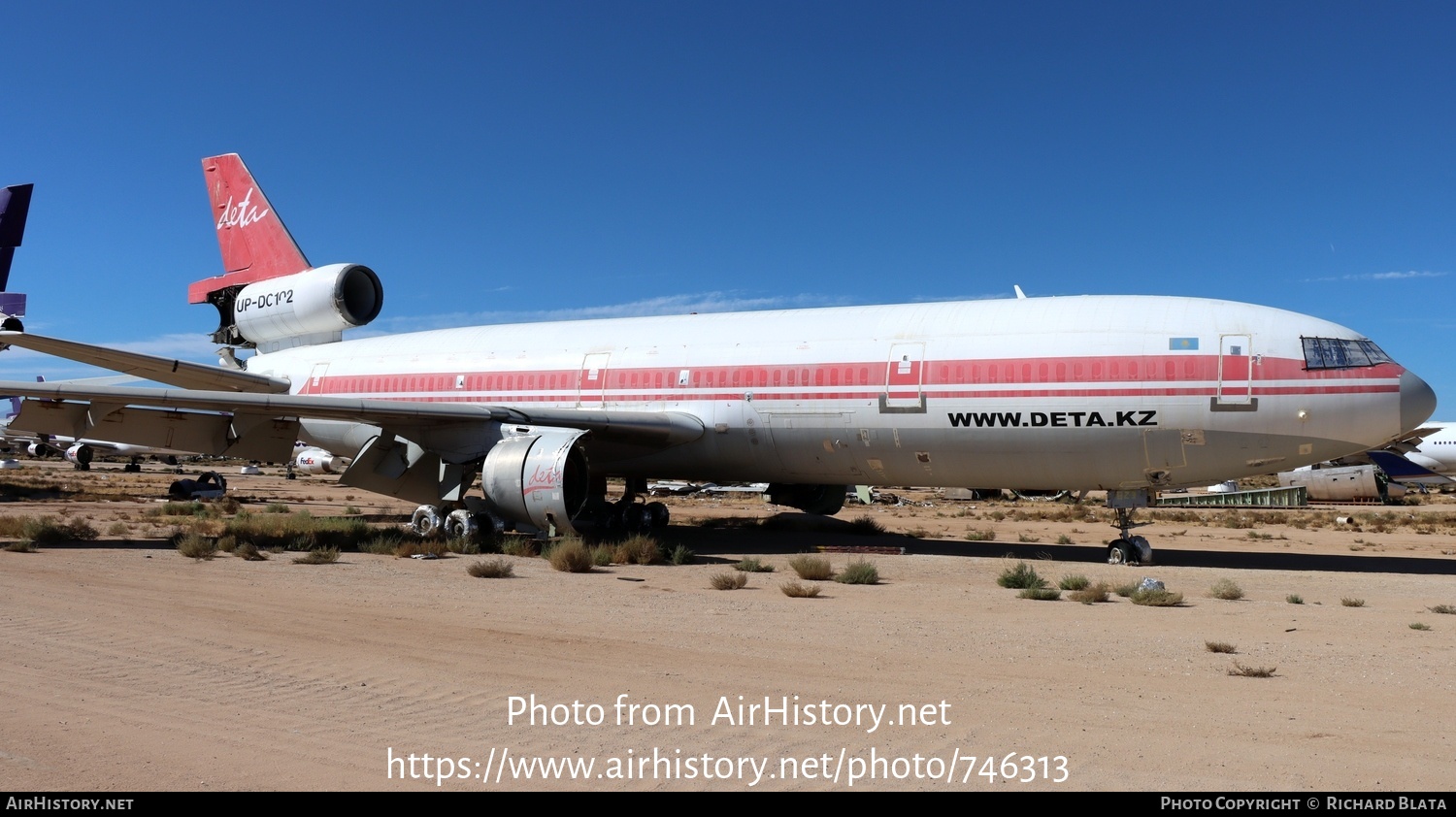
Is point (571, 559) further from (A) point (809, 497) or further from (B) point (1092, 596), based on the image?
(A) point (809, 497)

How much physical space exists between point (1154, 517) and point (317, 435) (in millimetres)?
27298

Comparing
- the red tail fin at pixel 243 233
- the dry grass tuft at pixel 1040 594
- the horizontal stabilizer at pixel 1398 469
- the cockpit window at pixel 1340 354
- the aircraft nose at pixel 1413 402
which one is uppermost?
the red tail fin at pixel 243 233

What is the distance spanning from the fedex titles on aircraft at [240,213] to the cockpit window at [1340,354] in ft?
→ 82.0

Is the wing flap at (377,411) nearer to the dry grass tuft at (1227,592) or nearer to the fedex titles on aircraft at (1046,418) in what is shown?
the fedex titles on aircraft at (1046,418)

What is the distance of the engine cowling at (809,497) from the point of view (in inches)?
937

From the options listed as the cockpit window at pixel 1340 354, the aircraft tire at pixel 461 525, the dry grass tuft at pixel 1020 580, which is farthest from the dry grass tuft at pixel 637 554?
the cockpit window at pixel 1340 354

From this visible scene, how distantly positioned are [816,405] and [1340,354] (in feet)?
28.1

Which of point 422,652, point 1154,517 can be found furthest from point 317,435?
point 1154,517

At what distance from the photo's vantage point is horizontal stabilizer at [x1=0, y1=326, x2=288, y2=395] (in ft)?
69.1

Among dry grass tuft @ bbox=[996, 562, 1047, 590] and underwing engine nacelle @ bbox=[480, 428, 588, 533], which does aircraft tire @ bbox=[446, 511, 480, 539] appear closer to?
underwing engine nacelle @ bbox=[480, 428, 588, 533]

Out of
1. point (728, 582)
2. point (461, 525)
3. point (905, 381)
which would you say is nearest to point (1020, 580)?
point (728, 582)

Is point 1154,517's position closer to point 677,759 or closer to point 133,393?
point 133,393

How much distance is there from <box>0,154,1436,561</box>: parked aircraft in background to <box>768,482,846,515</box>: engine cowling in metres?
0.05

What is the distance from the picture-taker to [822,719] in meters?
6.81
